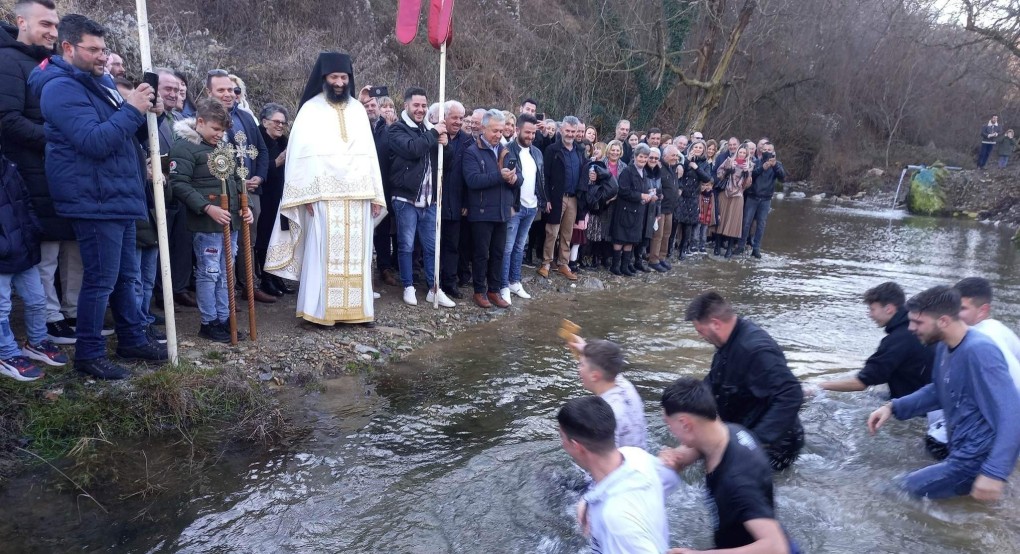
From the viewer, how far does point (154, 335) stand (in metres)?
5.58

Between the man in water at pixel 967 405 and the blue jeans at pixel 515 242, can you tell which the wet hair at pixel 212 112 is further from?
the man in water at pixel 967 405

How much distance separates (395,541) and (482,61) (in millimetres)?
17430

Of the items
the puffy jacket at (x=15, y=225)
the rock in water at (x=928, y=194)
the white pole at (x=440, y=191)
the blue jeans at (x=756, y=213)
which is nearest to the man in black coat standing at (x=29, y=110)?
the puffy jacket at (x=15, y=225)

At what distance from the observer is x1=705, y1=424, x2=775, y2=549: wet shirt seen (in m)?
2.69

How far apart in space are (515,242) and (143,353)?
460 cm

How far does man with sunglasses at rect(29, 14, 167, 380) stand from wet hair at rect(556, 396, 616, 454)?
3.54 metres

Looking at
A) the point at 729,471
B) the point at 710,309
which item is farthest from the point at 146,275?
the point at 729,471

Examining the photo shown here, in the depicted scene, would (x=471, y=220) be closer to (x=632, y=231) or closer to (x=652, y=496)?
(x=632, y=231)

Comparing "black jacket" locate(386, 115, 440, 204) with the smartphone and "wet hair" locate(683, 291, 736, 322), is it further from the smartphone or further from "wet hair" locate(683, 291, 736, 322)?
"wet hair" locate(683, 291, 736, 322)

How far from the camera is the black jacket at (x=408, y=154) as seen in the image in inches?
272

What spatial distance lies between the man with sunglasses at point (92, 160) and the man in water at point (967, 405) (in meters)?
5.11

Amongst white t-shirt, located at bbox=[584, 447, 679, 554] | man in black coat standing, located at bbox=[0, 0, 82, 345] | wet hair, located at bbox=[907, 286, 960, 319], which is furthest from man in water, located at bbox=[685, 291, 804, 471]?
man in black coat standing, located at bbox=[0, 0, 82, 345]

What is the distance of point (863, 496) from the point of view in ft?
14.3

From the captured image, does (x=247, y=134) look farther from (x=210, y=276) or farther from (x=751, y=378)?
(x=751, y=378)
